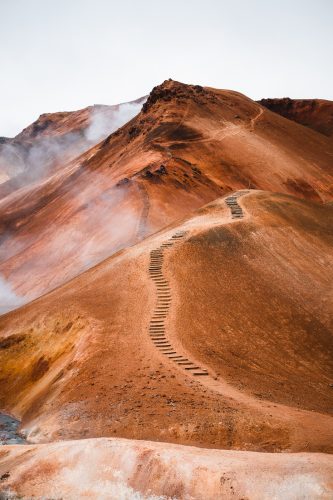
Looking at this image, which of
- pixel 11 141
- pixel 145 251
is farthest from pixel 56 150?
pixel 145 251

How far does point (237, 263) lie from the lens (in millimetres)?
26250

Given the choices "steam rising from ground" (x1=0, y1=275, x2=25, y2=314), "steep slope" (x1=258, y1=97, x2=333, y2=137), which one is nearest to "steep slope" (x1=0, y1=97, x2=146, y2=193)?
"steep slope" (x1=258, y1=97, x2=333, y2=137)

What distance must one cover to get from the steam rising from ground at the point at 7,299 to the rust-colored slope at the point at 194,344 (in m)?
12.5

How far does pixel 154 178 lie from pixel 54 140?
7075cm

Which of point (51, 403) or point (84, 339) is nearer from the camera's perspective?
point (51, 403)

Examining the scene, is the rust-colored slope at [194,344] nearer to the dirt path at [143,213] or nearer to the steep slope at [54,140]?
the dirt path at [143,213]

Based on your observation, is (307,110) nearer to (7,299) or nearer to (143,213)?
(143,213)

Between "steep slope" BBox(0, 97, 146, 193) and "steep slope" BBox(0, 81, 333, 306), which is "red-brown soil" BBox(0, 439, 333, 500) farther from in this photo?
"steep slope" BBox(0, 97, 146, 193)

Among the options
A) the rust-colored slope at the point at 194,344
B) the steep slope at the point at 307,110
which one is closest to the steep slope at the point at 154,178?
the rust-colored slope at the point at 194,344

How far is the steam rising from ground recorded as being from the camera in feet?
129

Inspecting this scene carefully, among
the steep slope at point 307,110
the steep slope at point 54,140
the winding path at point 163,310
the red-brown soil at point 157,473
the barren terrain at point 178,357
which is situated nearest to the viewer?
the red-brown soil at point 157,473

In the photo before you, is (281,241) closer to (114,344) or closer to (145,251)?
(145,251)

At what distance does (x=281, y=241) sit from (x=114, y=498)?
66.7ft

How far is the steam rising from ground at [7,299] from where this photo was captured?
3947 centimetres
